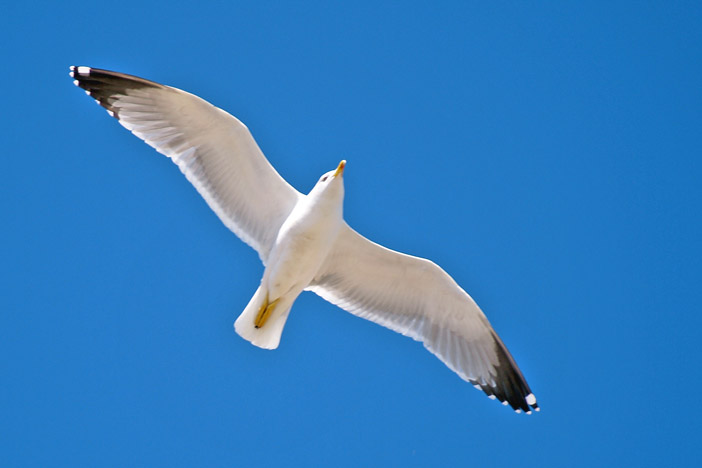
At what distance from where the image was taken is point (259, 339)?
7.29 m

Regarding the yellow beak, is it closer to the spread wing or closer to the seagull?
the seagull

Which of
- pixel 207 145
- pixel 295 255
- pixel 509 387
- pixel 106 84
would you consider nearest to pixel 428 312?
pixel 509 387

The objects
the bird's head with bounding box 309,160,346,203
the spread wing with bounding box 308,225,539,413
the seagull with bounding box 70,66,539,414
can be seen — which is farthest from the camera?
the spread wing with bounding box 308,225,539,413

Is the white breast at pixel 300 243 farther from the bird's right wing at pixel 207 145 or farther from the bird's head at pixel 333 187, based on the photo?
the bird's right wing at pixel 207 145

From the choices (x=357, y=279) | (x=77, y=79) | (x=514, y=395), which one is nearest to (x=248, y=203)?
(x=357, y=279)

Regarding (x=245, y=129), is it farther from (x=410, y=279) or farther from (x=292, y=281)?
(x=410, y=279)

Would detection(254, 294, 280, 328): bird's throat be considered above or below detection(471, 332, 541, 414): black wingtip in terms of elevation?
below

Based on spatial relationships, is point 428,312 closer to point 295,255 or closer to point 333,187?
point 295,255

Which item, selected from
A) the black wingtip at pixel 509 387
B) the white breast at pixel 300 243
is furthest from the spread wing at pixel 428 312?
the white breast at pixel 300 243

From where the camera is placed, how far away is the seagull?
285 inches

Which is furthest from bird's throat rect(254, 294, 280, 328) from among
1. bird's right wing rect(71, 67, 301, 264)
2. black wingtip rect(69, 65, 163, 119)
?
black wingtip rect(69, 65, 163, 119)

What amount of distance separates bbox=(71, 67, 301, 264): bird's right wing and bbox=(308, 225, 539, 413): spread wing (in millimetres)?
647

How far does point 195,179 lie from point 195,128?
0.41 metres

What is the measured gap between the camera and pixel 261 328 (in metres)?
7.30
